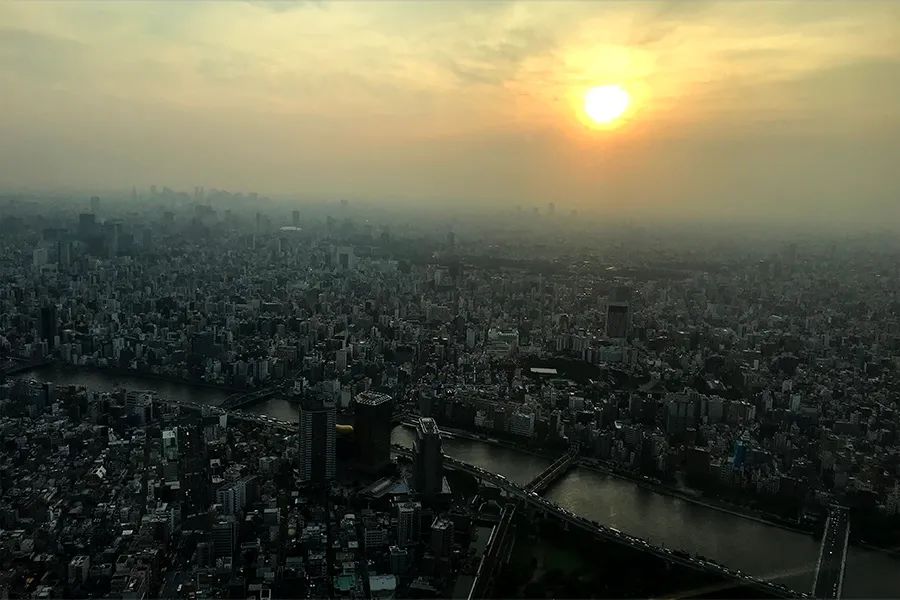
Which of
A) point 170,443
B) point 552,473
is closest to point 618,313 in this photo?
point 552,473

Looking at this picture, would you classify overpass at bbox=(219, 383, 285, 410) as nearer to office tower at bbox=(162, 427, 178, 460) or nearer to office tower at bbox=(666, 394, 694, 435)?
office tower at bbox=(162, 427, 178, 460)

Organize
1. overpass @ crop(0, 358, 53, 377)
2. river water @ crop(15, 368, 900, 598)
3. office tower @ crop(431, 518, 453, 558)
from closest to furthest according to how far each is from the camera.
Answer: river water @ crop(15, 368, 900, 598) < office tower @ crop(431, 518, 453, 558) < overpass @ crop(0, 358, 53, 377)

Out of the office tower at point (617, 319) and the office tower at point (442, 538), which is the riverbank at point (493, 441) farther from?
the office tower at point (617, 319)

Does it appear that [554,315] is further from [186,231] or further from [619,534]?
[186,231]

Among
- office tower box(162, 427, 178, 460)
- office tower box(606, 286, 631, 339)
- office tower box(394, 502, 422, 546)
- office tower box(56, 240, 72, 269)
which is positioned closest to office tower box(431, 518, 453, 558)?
office tower box(394, 502, 422, 546)

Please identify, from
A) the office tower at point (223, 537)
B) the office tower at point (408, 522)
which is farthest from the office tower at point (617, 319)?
the office tower at point (223, 537)

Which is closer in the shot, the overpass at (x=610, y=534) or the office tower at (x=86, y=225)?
the overpass at (x=610, y=534)

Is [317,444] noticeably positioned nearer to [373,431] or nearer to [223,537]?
[373,431]
